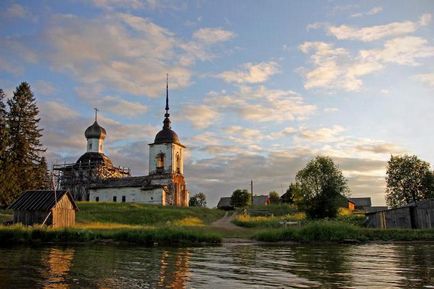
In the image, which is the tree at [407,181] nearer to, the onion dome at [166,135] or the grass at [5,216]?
the onion dome at [166,135]

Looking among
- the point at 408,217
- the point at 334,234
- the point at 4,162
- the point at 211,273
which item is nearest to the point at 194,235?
the point at 334,234

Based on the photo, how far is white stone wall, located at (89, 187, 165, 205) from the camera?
242ft

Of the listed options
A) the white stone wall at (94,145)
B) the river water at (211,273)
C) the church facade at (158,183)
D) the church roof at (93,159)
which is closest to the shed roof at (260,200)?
the church facade at (158,183)

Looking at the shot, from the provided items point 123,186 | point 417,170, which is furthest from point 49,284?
point 417,170

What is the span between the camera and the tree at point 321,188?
57.2m

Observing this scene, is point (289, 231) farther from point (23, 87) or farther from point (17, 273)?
point (23, 87)

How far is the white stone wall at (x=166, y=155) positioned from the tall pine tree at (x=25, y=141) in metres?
20.6

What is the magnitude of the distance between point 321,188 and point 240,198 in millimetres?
38508

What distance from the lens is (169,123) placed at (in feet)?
279

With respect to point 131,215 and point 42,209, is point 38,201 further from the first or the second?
point 131,215

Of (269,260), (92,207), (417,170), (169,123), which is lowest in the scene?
(269,260)

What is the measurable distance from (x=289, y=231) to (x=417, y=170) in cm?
5688

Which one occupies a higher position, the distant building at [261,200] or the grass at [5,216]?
the distant building at [261,200]

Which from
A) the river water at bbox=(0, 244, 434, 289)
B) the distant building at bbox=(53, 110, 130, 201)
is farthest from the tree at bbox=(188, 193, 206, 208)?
the river water at bbox=(0, 244, 434, 289)
